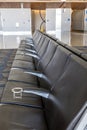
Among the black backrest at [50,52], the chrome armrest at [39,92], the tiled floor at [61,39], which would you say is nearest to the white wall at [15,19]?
the tiled floor at [61,39]

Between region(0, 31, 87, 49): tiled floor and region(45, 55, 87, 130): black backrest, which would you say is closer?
region(45, 55, 87, 130): black backrest

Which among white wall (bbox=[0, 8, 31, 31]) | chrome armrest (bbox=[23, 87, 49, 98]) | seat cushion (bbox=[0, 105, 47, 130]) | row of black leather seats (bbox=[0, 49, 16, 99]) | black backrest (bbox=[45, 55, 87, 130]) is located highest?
white wall (bbox=[0, 8, 31, 31])

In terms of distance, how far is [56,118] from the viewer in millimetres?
1195

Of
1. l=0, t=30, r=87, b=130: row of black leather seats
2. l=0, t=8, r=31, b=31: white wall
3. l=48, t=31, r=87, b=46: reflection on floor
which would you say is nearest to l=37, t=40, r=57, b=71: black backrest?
l=0, t=30, r=87, b=130: row of black leather seats

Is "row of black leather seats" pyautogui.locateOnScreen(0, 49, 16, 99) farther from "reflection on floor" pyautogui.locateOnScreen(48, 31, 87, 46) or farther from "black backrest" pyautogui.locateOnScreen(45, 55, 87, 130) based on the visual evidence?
"reflection on floor" pyautogui.locateOnScreen(48, 31, 87, 46)

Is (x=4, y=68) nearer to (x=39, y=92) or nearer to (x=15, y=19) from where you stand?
(x=39, y=92)

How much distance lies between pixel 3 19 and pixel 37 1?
18.8ft

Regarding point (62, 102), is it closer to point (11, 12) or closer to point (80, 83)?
point (80, 83)

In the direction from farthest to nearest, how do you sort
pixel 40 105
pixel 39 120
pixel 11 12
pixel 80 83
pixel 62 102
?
pixel 11 12 < pixel 40 105 < pixel 39 120 < pixel 62 102 < pixel 80 83

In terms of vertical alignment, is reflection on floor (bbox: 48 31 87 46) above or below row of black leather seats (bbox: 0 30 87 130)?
below

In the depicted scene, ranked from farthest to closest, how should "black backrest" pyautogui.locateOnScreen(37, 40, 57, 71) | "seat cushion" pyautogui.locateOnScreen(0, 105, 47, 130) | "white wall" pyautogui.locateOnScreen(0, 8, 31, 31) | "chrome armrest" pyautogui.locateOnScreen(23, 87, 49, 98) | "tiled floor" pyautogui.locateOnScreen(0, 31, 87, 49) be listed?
"white wall" pyautogui.locateOnScreen(0, 8, 31, 31)
"tiled floor" pyautogui.locateOnScreen(0, 31, 87, 49)
"black backrest" pyautogui.locateOnScreen(37, 40, 57, 71)
"chrome armrest" pyautogui.locateOnScreen(23, 87, 49, 98)
"seat cushion" pyautogui.locateOnScreen(0, 105, 47, 130)

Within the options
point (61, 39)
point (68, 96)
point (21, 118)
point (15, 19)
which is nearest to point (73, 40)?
point (61, 39)

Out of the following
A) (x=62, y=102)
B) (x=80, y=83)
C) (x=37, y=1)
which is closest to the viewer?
(x=80, y=83)

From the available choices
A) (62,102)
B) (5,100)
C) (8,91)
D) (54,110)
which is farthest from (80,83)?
(8,91)
